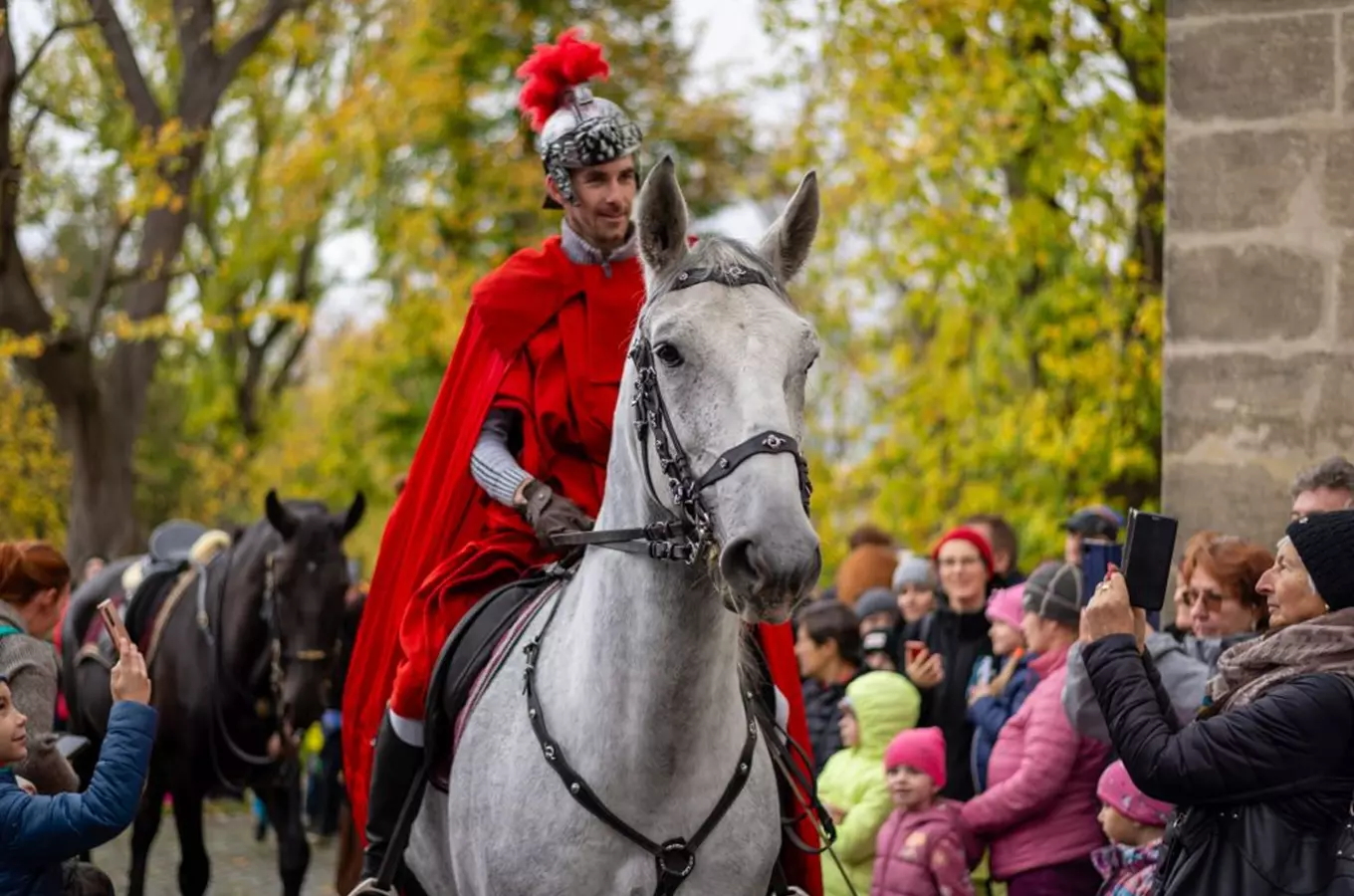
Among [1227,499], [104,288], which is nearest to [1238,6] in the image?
[1227,499]

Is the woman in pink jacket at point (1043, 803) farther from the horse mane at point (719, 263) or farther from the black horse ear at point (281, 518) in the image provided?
the black horse ear at point (281, 518)

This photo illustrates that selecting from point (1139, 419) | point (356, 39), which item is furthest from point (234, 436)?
point (1139, 419)

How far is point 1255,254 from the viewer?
735cm

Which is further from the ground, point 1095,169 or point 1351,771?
point 1095,169

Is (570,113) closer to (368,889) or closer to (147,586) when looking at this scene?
(368,889)

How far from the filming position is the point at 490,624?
516cm

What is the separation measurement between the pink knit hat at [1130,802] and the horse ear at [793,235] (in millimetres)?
2132

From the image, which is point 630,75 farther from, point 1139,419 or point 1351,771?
point 1351,771

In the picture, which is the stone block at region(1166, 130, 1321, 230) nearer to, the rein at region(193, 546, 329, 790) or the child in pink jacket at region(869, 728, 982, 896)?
the child in pink jacket at region(869, 728, 982, 896)

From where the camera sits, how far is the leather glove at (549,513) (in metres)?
5.00

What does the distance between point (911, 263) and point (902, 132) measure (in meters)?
1.22

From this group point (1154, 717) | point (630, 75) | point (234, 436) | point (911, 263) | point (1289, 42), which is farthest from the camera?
point (234, 436)

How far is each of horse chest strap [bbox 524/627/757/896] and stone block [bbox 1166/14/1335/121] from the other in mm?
3923

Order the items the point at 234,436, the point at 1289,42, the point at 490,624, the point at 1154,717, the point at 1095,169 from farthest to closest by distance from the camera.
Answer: the point at 234,436 → the point at 1095,169 → the point at 1289,42 → the point at 490,624 → the point at 1154,717
